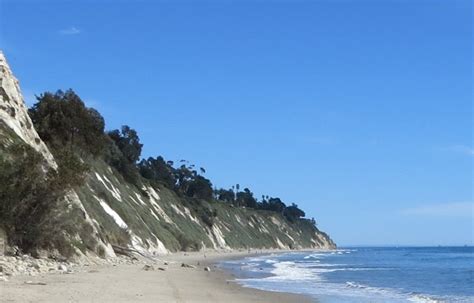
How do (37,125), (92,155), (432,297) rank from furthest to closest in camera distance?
(92,155)
(37,125)
(432,297)

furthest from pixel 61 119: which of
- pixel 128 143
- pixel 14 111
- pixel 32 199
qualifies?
pixel 128 143

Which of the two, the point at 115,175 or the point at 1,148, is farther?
the point at 115,175

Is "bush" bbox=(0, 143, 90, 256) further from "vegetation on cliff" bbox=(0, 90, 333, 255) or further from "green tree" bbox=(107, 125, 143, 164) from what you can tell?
"green tree" bbox=(107, 125, 143, 164)

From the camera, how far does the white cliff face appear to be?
3873 cm

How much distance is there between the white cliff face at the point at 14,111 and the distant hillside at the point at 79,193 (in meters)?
0.07

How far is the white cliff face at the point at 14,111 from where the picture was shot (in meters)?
38.7

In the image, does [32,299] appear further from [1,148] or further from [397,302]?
[1,148]

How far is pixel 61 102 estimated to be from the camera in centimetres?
5094

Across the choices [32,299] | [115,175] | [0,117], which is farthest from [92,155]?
[32,299]

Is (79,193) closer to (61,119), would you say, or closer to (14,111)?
(61,119)

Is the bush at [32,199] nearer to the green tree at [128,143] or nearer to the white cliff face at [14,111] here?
the white cliff face at [14,111]

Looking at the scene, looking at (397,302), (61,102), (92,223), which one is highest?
(61,102)

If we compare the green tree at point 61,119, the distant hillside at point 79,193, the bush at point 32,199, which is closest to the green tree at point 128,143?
the distant hillside at point 79,193

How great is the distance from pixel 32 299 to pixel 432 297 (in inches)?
720
